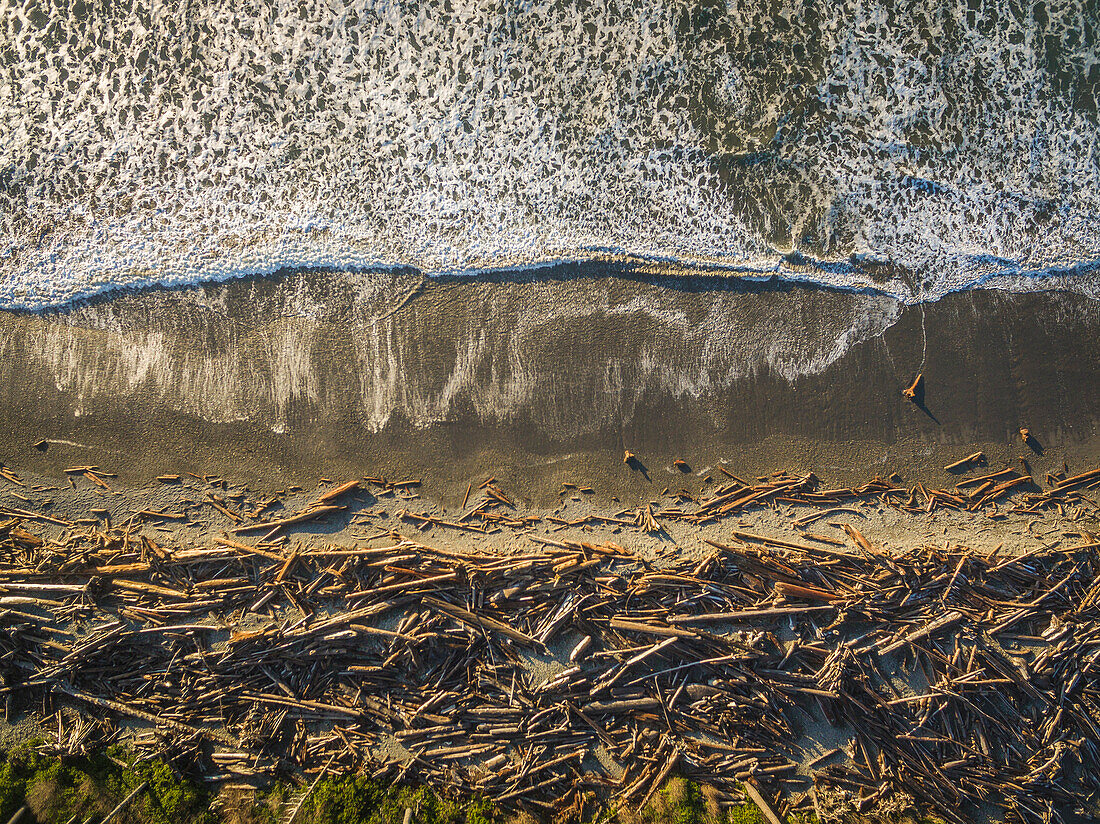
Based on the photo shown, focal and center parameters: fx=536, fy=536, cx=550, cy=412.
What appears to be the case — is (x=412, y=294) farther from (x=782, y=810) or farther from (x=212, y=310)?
(x=782, y=810)

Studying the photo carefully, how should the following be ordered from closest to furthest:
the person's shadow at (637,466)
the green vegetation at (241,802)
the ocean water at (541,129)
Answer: the green vegetation at (241,802)
the person's shadow at (637,466)
the ocean water at (541,129)

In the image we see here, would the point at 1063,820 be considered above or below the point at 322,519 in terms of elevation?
below

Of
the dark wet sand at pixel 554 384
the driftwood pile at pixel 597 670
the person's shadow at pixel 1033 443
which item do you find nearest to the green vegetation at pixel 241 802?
the driftwood pile at pixel 597 670

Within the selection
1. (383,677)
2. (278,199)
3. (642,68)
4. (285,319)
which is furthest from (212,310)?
(642,68)

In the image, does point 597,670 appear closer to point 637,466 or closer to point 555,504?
point 555,504

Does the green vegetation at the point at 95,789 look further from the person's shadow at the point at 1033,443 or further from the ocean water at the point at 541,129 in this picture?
the person's shadow at the point at 1033,443
